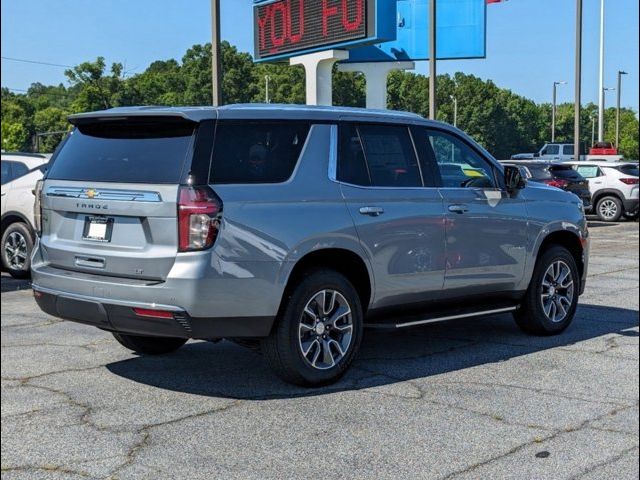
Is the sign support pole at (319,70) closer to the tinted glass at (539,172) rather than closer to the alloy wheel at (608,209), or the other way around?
the tinted glass at (539,172)

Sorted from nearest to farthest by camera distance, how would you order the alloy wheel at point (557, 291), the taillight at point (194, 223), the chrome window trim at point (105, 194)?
the taillight at point (194, 223) → the chrome window trim at point (105, 194) → the alloy wheel at point (557, 291)

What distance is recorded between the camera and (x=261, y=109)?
633 centimetres

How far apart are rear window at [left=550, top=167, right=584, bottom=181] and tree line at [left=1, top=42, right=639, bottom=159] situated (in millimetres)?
2956

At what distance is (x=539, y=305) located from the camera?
8.09m

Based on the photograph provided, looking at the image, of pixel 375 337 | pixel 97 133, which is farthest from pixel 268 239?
pixel 375 337

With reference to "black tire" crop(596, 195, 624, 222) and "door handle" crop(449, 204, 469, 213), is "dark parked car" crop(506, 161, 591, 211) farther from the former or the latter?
"door handle" crop(449, 204, 469, 213)

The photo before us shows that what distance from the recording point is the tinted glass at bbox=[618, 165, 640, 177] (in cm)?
2689

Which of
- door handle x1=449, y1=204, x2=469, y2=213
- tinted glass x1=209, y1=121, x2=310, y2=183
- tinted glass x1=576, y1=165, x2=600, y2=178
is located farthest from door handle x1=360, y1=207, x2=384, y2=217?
tinted glass x1=576, y1=165, x2=600, y2=178

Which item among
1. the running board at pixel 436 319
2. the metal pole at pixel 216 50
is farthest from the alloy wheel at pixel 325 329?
the metal pole at pixel 216 50

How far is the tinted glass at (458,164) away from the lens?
746 centimetres

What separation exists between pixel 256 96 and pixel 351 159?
3795cm

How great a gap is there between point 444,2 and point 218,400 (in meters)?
25.7

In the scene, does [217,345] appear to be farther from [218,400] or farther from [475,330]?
[475,330]

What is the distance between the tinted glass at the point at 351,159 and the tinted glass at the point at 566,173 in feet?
62.2
